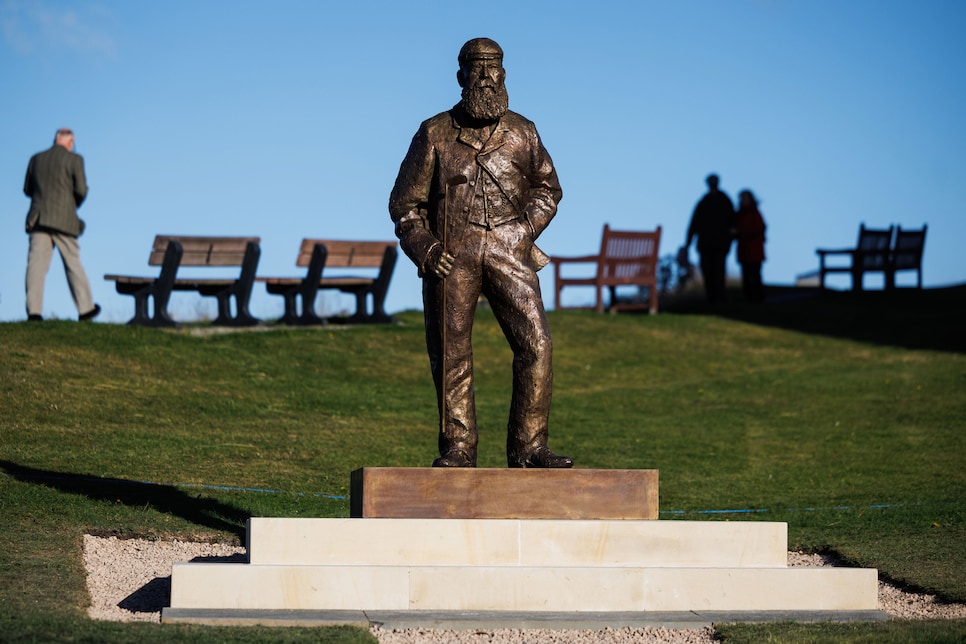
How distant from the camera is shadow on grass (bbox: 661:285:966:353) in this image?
822 inches

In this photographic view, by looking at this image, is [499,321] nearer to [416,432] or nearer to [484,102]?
[484,102]

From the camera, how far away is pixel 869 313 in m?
23.3

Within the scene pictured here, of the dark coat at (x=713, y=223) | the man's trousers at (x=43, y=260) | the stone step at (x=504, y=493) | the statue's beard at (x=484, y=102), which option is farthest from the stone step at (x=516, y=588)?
the dark coat at (x=713, y=223)

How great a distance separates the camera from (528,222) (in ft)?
26.7

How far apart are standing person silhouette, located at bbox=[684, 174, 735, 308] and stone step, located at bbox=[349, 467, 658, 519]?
16.2 m

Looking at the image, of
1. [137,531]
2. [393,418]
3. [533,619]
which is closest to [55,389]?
[393,418]

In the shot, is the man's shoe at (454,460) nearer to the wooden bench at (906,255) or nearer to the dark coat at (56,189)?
the dark coat at (56,189)

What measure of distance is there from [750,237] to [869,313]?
2.34 meters

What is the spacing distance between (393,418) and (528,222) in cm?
615

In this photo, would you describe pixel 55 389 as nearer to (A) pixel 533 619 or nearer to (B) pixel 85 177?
(B) pixel 85 177

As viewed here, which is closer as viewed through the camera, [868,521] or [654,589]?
[654,589]

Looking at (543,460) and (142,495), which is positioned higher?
(543,460)

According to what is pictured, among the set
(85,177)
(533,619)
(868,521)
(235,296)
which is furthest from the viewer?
(235,296)

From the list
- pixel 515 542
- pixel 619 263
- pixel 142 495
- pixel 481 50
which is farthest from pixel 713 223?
pixel 515 542
